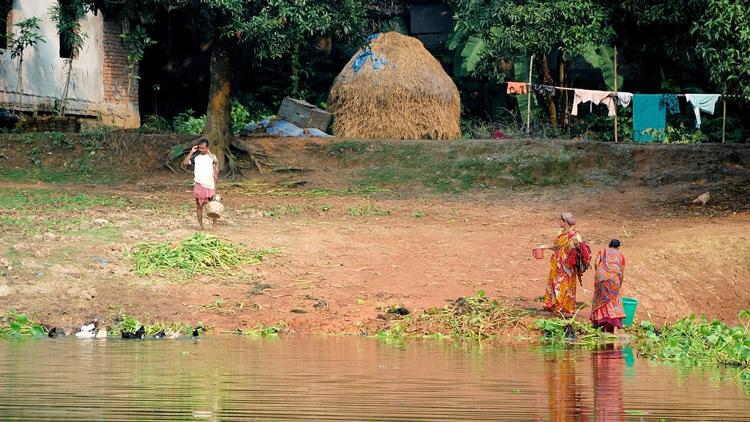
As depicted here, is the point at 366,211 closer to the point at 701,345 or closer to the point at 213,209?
the point at 213,209

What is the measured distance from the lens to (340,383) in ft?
31.4

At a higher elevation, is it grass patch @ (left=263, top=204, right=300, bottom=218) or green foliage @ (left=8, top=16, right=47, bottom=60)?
green foliage @ (left=8, top=16, right=47, bottom=60)

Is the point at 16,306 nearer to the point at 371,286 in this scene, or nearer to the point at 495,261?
the point at 371,286

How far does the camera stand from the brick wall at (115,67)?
28.0 m

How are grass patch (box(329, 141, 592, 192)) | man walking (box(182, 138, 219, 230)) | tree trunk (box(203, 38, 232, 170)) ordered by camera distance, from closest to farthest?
man walking (box(182, 138, 219, 230)), grass patch (box(329, 141, 592, 192)), tree trunk (box(203, 38, 232, 170))

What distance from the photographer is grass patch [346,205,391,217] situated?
19844 mm

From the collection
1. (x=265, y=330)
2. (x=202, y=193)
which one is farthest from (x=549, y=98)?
(x=265, y=330)

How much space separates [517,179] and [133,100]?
1011 cm

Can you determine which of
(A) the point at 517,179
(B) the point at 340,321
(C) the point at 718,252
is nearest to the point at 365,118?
(A) the point at 517,179

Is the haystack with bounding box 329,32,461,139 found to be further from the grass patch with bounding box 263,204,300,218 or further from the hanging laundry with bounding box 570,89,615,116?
the grass patch with bounding box 263,204,300,218

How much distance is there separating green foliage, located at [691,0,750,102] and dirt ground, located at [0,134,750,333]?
222 cm

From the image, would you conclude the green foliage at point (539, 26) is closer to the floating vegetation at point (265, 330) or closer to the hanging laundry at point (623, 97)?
the hanging laundry at point (623, 97)

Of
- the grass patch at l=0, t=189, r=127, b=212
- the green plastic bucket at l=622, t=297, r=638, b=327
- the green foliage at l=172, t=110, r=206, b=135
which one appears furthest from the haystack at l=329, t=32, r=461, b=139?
the green plastic bucket at l=622, t=297, r=638, b=327

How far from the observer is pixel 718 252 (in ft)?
57.9
